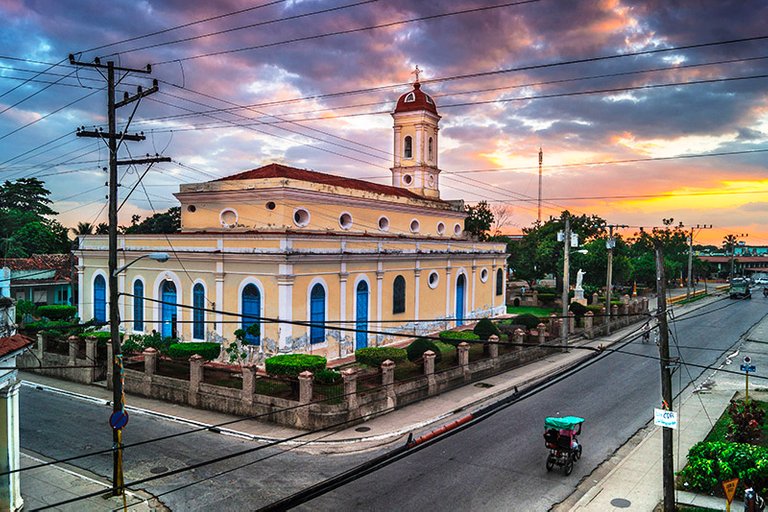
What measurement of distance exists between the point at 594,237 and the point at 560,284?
1285cm

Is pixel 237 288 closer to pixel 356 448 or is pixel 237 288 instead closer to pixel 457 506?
pixel 356 448

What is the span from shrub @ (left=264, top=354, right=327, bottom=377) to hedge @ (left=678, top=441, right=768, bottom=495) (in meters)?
12.7

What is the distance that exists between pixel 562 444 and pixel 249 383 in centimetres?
1081

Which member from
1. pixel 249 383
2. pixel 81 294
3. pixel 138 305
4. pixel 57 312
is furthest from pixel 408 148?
pixel 249 383

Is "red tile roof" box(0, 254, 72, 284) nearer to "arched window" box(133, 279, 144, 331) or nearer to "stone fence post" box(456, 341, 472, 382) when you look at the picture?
"arched window" box(133, 279, 144, 331)

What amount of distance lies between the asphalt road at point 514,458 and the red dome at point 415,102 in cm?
2639

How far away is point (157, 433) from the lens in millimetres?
18266

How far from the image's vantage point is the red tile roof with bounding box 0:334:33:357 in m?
11.6

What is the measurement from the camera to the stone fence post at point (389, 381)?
2078 cm

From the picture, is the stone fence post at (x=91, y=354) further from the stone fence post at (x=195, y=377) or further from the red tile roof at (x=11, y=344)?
the red tile roof at (x=11, y=344)

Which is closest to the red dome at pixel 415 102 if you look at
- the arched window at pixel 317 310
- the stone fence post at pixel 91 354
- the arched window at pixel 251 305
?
the arched window at pixel 317 310

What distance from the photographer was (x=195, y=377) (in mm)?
21156

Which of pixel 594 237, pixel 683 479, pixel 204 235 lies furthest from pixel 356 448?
pixel 594 237

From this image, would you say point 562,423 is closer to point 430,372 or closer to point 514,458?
point 514,458
